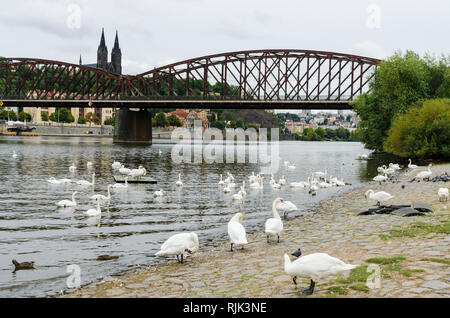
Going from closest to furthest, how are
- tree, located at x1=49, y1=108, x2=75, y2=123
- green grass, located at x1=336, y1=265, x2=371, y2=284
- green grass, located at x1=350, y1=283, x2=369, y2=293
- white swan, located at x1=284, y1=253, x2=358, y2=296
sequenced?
1. green grass, located at x1=350, y1=283, x2=369, y2=293
2. white swan, located at x1=284, y1=253, x2=358, y2=296
3. green grass, located at x1=336, y1=265, x2=371, y2=284
4. tree, located at x1=49, y1=108, x2=75, y2=123

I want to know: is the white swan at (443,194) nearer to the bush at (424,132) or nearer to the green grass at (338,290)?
the green grass at (338,290)

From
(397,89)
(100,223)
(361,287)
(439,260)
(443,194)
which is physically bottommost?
(100,223)

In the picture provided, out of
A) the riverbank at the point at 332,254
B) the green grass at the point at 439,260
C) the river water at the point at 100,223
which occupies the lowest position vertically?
the river water at the point at 100,223

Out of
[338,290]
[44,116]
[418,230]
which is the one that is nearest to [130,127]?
[44,116]

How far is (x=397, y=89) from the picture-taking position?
2499 inches

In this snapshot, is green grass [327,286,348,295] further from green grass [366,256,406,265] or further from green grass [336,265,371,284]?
green grass [366,256,406,265]

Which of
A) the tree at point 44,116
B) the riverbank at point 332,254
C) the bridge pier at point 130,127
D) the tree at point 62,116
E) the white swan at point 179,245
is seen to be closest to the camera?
the riverbank at point 332,254

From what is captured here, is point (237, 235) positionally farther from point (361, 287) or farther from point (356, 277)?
point (361, 287)

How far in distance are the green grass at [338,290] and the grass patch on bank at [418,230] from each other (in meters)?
4.32

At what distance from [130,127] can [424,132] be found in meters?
89.4

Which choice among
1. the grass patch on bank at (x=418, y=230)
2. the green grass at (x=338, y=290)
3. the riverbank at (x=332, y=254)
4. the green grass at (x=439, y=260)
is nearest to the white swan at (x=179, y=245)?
the riverbank at (x=332, y=254)

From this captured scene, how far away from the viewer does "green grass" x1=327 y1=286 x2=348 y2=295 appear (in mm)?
7737

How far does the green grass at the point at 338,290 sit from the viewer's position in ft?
25.4

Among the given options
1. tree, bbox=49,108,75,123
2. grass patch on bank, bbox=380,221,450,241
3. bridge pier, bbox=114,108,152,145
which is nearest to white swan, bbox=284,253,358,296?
grass patch on bank, bbox=380,221,450,241
